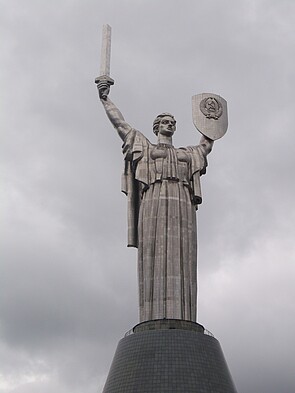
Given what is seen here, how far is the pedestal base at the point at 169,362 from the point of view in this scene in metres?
20.9

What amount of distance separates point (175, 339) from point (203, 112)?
11059 mm

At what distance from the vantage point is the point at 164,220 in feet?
83.6

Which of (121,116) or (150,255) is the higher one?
(121,116)

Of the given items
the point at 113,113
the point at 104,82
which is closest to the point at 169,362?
the point at 113,113

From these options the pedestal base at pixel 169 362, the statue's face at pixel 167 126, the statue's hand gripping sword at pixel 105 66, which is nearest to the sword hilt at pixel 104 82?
the statue's hand gripping sword at pixel 105 66

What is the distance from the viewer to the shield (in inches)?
1115

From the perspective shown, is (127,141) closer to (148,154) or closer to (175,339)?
(148,154)

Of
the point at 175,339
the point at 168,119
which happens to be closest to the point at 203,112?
the point at 168,119

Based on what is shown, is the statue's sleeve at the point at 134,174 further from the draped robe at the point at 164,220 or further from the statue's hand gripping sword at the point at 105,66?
the statue's hand gripping sword at the point at 105,66

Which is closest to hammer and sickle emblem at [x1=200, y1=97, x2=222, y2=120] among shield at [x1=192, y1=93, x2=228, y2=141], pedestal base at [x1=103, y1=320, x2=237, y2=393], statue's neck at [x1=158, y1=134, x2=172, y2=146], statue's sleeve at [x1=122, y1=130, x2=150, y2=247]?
shield at [x1=192, y1=93, x2=228, y2=141]

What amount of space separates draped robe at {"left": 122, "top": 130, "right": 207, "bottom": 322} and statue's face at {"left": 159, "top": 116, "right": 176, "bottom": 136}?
0.74 meters

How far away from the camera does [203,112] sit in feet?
93.7

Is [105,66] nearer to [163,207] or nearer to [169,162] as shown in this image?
[169,162]

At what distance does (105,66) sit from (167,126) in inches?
164
